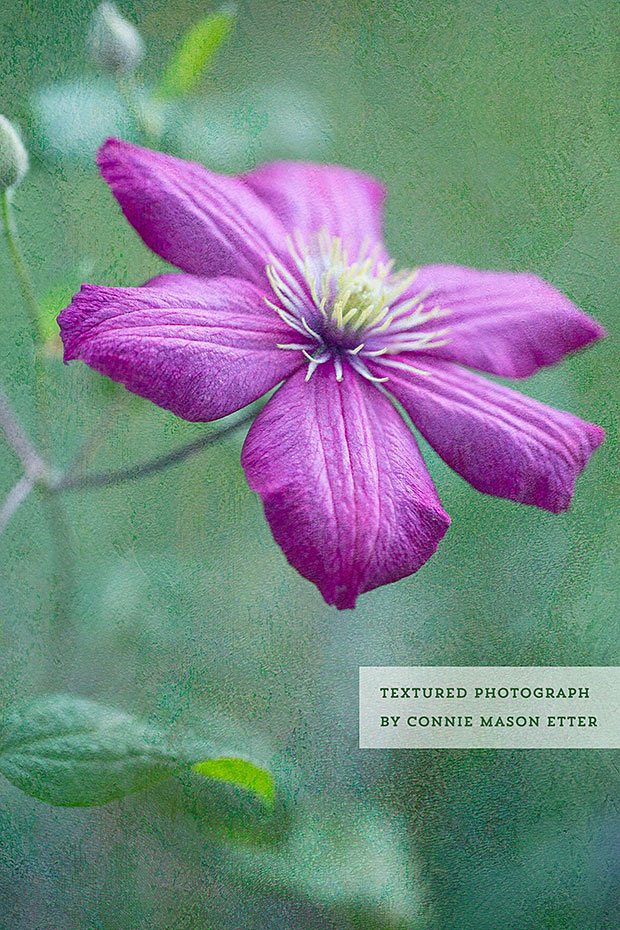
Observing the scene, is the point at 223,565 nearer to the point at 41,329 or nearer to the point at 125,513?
the point at 125,513

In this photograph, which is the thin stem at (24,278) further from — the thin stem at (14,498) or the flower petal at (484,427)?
the flower petal at (484,427)

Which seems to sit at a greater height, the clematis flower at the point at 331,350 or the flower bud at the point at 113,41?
the flower bud at the point at 113,41

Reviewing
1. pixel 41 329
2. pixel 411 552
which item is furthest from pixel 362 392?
pixel 41 329

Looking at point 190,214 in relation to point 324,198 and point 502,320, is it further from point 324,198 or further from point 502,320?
point 502,320

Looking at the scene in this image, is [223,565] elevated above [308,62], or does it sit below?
below

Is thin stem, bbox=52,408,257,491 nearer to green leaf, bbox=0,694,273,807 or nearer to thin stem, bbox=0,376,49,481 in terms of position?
thin stem, bbox=0,376,49,481

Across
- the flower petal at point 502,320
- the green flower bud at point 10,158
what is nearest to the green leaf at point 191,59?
the green flower bud at point 10,158

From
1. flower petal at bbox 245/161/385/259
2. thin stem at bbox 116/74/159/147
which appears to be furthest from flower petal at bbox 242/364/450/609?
thin stem at bbox 116/74/159/147
